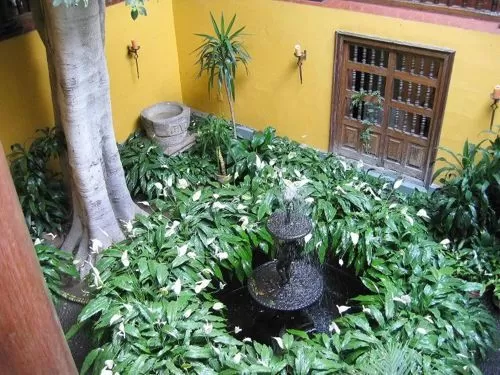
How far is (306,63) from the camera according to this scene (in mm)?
5891

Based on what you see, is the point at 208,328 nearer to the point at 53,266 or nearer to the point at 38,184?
the point at 53,266

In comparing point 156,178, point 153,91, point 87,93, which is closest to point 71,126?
point 87,93

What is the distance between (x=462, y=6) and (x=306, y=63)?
5.57 feet

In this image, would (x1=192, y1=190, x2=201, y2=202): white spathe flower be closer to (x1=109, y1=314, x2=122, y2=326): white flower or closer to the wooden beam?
(x1=109, y1=314, x2=122, y2=326): white flower

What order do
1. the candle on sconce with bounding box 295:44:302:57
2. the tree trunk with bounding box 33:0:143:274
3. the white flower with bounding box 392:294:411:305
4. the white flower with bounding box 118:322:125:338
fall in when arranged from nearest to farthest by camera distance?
the white flower with bounding box 118:322:125:338 → the white flower with bounding box 392:294:411:305 → the tree trunk with bounding box 33:0:143:274 → the candle on sconce with bounding box 295:44:302:57

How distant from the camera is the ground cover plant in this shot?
3367 mm

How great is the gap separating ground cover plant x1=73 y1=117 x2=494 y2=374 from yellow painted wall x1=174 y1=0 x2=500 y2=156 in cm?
97

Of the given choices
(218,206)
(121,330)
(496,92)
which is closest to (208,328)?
(121,330)

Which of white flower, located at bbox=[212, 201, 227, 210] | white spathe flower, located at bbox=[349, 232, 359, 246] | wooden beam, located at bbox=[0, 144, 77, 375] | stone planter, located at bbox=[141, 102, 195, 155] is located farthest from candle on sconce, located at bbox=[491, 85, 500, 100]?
wooden beam, located at bbox=[0, 144, 77, 375]

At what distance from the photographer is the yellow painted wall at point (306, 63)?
4.88 metres

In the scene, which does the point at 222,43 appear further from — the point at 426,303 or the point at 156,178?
the point at 426,303

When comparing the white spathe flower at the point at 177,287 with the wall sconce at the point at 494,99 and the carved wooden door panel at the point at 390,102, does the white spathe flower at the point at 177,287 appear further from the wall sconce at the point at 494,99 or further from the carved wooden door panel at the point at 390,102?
the wall sconce at the point at 494,99

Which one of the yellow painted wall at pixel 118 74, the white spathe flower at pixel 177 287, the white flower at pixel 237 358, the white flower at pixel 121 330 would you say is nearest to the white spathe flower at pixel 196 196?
the white spathe flower at pixel 177 287

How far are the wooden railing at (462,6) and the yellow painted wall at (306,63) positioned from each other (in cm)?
15
